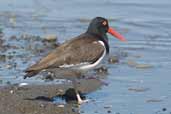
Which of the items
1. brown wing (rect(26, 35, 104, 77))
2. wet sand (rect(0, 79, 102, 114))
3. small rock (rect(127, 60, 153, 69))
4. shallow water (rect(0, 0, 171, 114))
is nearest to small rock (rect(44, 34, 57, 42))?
shallow water (rect(0, 0, 171, 114))

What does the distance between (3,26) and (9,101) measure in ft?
15.2

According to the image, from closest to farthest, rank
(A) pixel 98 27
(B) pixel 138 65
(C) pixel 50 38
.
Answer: (A) pixel 98 27 < (B) pixel 138 65 < (C) pixel 50 38

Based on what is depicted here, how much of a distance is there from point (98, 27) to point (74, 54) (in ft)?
2.77

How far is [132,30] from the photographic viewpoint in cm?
1328

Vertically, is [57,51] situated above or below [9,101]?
above

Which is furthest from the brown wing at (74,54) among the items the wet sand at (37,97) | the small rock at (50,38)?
the small rock at (50,38)

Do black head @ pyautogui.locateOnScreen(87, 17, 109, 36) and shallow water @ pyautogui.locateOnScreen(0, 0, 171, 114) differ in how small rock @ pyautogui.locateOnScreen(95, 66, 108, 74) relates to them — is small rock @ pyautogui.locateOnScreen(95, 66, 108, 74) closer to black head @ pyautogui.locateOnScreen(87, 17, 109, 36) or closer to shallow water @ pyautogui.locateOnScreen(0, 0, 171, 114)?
shallow water @ pyautogui.locateOnScreen(0, 0, 171, 114)

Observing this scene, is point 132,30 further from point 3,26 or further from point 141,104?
point 141,104

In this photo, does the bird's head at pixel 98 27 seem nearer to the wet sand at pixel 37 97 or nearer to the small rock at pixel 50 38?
the wet sand at pixel 37 97

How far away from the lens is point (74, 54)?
9.21 m

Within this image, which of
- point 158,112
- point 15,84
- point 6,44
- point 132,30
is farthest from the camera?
point 132,30

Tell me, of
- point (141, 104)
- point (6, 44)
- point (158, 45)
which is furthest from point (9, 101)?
point (158, 45)

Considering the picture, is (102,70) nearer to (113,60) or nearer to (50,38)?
(113,60)

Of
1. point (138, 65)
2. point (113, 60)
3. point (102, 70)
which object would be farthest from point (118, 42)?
point (102, 70)
